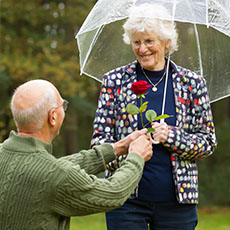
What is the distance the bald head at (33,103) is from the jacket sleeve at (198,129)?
87cm

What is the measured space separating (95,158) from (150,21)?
0.88 m

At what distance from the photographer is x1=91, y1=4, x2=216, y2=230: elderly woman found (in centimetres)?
271

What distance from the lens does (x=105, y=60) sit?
10.8 feet

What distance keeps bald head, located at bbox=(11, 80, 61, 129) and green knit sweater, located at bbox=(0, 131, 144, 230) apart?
0.10 meters

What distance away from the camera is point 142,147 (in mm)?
2445

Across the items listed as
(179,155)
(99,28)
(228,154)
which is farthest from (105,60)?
(228,154)

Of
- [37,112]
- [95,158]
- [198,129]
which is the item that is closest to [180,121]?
[198,129]

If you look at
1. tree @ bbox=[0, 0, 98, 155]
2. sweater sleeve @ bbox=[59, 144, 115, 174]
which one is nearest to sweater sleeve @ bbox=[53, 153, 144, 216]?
sweater sleeve @ bbox=[59, 144, 115, 174]

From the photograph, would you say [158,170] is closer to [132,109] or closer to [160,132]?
[160,132]

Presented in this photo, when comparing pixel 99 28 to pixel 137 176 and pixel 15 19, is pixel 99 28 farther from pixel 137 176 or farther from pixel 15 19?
pixel 15 19

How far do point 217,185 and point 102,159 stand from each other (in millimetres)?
9540

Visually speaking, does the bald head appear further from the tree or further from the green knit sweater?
the tree

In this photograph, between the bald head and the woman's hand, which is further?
the woman's hand

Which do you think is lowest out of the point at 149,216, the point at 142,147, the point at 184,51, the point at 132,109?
the point at 149,216
